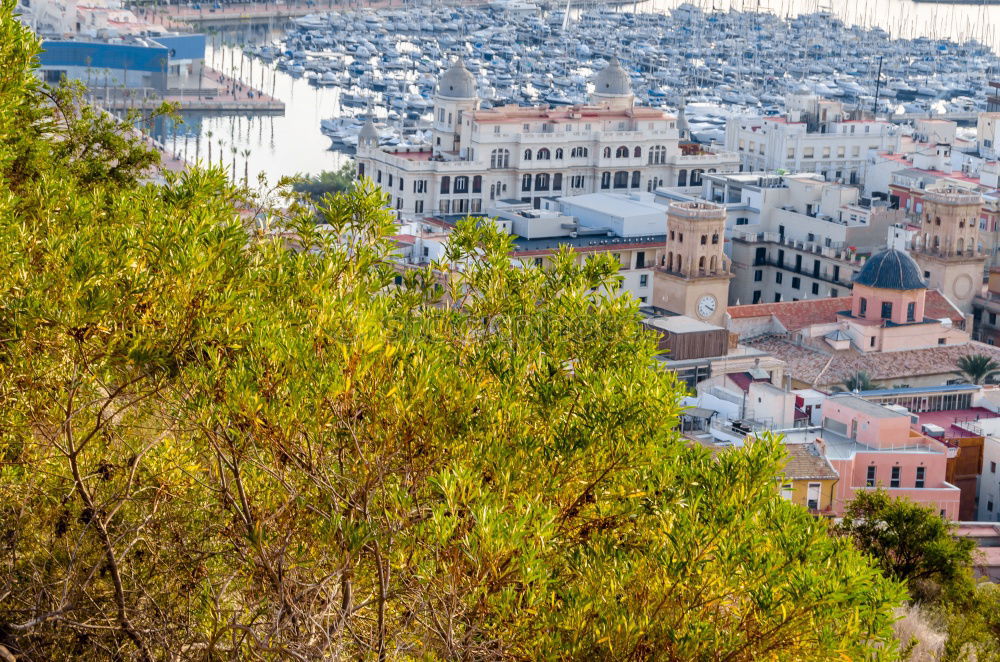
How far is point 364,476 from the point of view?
29.8ft

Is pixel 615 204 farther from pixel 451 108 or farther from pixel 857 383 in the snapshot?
pixel 857 383

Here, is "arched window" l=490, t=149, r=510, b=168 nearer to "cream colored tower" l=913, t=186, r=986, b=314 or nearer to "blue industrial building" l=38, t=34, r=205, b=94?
"cream colored tower" l=913, t=186, r=986, b=314

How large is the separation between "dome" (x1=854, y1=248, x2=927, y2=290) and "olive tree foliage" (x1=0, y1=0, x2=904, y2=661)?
1158 inches

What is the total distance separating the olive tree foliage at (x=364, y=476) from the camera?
28.4ft

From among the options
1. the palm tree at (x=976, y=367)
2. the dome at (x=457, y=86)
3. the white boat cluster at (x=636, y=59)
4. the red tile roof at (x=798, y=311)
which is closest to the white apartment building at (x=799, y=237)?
the red tile roof at (x=798, y=311)

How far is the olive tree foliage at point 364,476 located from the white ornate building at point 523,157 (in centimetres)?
4307

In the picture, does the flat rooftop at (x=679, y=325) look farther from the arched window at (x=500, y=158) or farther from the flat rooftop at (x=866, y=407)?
the arched window at (x=500, y=158)

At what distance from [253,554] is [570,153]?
158ft

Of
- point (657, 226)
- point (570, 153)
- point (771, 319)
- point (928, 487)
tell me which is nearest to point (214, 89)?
point (570, 153)

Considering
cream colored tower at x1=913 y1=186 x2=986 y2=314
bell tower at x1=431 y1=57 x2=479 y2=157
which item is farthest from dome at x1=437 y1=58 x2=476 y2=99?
cream colored tower at x1=913 y1=186 x2=986 y2=314

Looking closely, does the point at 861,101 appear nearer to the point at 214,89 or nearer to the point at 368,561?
the point at 214,89

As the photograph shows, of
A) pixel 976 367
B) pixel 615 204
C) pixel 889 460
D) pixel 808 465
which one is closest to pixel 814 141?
pixel 615 204

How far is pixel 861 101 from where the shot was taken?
311ft

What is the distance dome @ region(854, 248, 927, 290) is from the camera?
3931 cm
